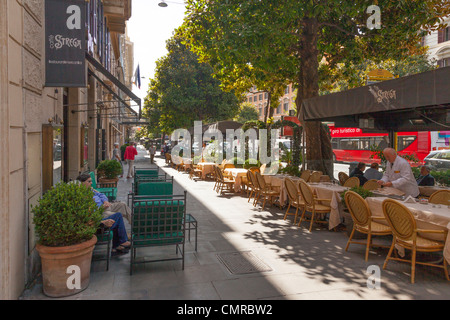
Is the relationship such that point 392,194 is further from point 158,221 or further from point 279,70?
point 279,70

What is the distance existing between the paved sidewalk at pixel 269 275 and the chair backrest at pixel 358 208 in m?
0.59

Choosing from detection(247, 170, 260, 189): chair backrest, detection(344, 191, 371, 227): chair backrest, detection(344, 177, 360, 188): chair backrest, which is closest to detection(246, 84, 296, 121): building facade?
detection(247, 170, 260, 189): chair backrest

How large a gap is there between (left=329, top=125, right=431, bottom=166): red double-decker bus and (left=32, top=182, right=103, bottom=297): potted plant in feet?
58.2

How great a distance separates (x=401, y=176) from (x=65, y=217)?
616cm

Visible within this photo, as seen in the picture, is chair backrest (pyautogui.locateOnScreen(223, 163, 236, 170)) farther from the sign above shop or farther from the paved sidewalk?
the sign above shop

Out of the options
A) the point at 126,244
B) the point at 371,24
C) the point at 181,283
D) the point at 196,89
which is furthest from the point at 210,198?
the point at 196,89

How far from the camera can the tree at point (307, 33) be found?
9.10m

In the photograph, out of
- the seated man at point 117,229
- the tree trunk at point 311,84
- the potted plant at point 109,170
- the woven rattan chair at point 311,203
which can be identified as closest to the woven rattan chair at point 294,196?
the woven rattan chair at point 311,203

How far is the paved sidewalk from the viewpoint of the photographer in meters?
3.96

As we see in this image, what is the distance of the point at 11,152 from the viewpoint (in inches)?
138

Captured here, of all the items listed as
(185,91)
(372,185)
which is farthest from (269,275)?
(185,91)

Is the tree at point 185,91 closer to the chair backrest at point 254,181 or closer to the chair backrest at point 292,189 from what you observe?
the chair backrest at point 254,181

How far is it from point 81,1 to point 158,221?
3.32 metres

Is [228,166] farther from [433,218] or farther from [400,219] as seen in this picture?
[433,218]
